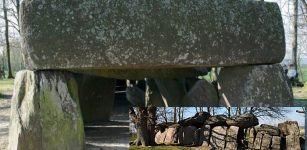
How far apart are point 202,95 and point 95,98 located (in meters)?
2.46

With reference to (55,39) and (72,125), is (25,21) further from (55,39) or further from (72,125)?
(72,125)

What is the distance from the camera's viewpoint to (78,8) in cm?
314

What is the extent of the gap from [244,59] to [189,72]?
1727 millimetres

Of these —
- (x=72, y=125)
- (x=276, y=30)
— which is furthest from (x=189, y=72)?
(x=72, y=125)

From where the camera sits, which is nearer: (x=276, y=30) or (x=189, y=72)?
(x=276, y=30)

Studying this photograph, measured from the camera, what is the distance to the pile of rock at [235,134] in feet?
9.43

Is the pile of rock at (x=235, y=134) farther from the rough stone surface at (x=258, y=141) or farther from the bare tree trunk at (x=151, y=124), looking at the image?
the bare tree trunk at (x=151, y=124)

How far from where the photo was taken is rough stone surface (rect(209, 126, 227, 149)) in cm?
298

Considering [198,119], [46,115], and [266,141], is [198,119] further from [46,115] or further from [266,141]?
[46,115]

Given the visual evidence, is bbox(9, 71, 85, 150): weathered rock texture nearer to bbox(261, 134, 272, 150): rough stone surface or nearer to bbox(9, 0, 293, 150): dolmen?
bbox(9, 0, 293, 150): dolmen

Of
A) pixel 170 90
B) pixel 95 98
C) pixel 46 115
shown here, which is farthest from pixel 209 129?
pixel 95 98

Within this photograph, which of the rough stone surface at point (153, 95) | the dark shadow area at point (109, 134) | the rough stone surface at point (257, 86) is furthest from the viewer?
the rough stone surface at point (153, 95)

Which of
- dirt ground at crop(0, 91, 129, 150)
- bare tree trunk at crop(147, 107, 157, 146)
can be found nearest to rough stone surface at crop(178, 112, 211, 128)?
bare tree trunk at crop(147, 107, 157, 146)

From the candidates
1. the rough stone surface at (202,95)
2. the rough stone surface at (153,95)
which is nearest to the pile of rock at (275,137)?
the rough stone surface at (202,95)
